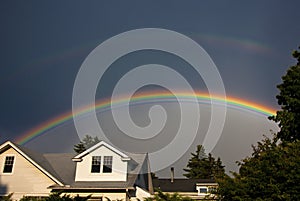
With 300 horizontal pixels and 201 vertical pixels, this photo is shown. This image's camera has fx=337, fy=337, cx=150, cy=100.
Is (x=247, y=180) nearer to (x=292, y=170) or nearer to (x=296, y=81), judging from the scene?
(x=292, y=170)

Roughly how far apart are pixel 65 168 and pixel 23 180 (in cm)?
358

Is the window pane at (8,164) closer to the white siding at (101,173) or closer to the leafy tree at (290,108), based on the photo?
the white siding at (101,173)

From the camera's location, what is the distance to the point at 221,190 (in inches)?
463

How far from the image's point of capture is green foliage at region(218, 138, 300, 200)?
33.2 ft

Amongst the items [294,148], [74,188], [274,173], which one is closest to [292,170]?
[274,173]

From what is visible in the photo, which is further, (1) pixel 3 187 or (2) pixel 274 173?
(1) pixel 3 187

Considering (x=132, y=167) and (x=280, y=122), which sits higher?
(x=280, y=122)

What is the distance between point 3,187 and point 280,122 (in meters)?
19.9

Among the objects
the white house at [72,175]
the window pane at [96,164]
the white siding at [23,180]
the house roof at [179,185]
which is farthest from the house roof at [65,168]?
the house roof at [179,185]

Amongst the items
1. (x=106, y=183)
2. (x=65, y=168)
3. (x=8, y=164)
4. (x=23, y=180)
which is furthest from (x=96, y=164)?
(x=8, y=164)

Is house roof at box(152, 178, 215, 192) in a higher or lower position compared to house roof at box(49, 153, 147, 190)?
higher

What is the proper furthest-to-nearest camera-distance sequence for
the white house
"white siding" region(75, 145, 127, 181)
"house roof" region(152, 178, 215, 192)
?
1. "house roof" region(152, 178, 215, 192)
2. "white siding" region(75, 145, 127, 181)
3. the white house

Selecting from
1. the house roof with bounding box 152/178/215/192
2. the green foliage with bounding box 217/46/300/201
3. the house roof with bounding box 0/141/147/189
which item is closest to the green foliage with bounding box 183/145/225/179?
the house roof with bounding box 152/178/215/192

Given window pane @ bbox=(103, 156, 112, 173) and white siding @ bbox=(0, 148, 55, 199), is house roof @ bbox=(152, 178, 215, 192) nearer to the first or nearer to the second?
window pane @ bbox=(103, 156, 112, 173)
